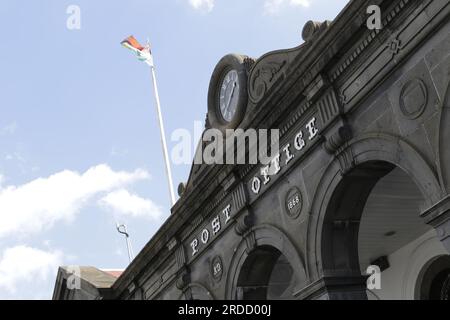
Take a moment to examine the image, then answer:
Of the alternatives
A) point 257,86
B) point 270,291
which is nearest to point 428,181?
point 257,86

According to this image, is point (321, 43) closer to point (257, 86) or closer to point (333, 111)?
point (333, 111)

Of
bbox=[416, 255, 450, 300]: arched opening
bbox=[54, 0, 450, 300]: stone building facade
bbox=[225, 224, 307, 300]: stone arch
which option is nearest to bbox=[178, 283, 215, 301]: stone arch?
bbox=[54, 0, 450, 300]: stone building facade

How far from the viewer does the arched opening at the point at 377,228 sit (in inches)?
421

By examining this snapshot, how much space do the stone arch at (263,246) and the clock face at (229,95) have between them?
2840 millimetres

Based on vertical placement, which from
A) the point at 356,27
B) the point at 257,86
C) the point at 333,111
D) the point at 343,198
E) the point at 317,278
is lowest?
the point at 317,278

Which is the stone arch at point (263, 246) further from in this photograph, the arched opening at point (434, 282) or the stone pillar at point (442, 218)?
the arched opening at point (434, 282)

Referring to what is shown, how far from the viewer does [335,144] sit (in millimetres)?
10523

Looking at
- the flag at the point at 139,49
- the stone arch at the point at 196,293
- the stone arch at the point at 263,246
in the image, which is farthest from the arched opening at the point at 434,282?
the flag at the point at 139,49

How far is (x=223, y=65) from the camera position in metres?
14.7

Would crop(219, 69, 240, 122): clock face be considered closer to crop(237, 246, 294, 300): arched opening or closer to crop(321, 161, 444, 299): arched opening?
crop(237, 246, 294, 300): arched opening

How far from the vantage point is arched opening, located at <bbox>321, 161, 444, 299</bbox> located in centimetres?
1070

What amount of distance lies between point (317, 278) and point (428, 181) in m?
3.13

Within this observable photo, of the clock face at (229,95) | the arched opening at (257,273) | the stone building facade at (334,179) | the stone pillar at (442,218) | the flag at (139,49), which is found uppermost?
the flag at (139,49)

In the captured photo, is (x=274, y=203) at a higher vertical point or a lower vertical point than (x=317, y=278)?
higher
